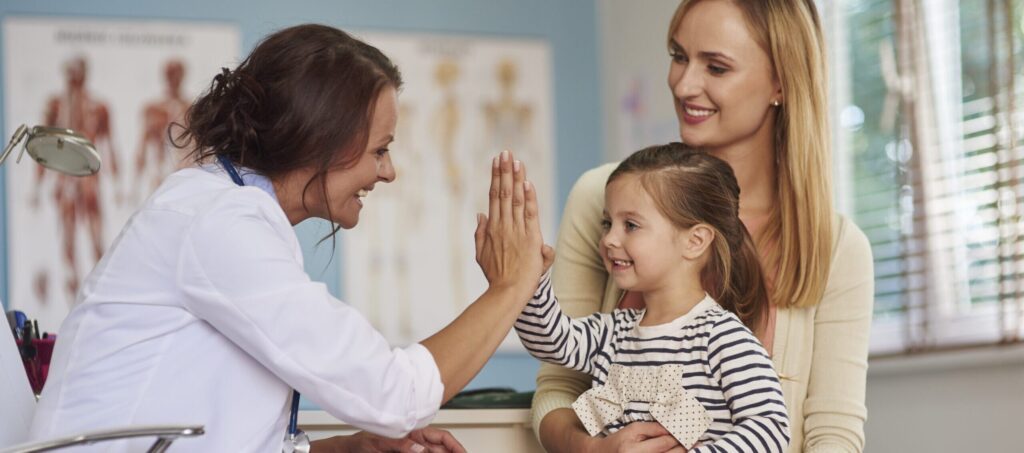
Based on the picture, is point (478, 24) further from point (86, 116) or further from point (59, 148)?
point (59, 148)

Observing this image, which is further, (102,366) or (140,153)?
(140,153)

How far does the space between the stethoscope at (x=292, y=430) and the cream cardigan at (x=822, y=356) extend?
0.43 m

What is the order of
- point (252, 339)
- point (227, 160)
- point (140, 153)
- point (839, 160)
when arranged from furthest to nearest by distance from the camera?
point (140, 153) → point (839, 160) → point (227, 160) → point (252, 339)

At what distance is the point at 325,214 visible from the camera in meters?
1.51

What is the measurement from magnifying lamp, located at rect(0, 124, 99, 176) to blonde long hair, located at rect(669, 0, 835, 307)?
1.03 m

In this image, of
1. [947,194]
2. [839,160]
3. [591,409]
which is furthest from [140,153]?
[591,409]

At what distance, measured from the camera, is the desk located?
5.96ft

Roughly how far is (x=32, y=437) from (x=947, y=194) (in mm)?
2502

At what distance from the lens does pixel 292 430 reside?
1.48 meters

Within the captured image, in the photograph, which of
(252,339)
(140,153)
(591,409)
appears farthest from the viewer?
(140,153)

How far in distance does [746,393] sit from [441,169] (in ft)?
9.87

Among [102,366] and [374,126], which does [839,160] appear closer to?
[374,126]

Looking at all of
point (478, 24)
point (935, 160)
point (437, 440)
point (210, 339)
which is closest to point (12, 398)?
point (210, 339)

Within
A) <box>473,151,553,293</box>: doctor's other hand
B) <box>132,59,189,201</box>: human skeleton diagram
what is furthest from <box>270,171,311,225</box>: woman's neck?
<box>132,59,189,201</box>: human skeleton diagram
